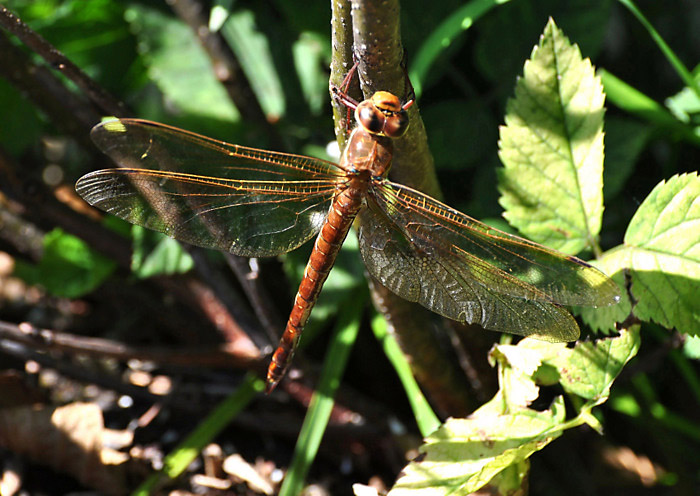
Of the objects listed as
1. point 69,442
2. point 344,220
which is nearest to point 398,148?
point 344,220

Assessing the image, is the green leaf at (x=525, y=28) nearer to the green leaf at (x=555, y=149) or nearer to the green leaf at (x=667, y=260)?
the green leaf at (x=555, y=149)

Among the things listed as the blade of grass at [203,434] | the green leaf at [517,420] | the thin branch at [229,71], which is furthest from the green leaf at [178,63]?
the green leaf at [517,420]

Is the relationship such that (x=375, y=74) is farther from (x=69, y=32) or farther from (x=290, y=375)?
(x=69, y=32)

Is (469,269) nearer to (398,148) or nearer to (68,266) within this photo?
(398,148)

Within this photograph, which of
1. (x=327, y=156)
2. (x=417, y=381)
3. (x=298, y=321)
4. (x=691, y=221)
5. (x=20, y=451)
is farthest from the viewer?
(x=327, y=156)

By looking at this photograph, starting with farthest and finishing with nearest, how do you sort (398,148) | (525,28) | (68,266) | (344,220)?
1. (68,266)
2. (525,28)
3. (344,220)
4. (398,148)

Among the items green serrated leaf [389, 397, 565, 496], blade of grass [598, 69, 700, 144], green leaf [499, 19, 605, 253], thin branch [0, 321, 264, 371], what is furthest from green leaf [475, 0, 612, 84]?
thin branch [0, 321, 264, 371]

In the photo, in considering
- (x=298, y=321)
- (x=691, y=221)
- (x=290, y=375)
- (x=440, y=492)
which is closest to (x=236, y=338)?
(x=290, y=375)
